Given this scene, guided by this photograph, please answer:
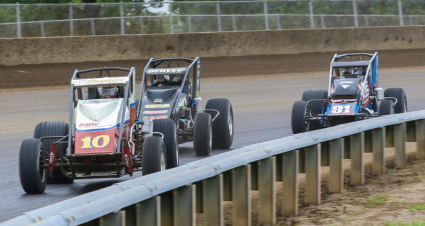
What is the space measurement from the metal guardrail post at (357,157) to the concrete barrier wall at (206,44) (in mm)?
17401

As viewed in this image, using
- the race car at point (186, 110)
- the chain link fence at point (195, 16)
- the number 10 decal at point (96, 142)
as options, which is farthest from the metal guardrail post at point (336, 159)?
the chain link fence at point (195, 16)

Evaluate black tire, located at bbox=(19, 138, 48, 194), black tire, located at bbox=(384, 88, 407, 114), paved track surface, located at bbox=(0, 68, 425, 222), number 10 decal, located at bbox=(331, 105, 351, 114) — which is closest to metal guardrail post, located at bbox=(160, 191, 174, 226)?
paved track surface, located at bbox=(0, 68, 425, 222)

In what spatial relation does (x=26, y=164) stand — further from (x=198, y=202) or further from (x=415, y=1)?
(x=415, y=1)

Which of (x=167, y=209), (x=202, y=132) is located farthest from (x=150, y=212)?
(x=202, y=132)

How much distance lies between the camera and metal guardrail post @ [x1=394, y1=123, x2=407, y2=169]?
10164 millimetres

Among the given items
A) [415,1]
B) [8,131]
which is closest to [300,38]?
[415,1]

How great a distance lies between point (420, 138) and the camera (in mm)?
10906

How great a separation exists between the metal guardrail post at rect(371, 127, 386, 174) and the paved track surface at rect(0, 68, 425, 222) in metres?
3.59

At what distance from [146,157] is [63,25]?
18.7m

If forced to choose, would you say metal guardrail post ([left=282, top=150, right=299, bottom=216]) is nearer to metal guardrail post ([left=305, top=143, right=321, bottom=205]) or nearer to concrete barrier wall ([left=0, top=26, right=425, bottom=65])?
metal guardrail post ([left=305, top=143, right=321, bottom=205])

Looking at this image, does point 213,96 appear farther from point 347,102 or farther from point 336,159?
point 336,159

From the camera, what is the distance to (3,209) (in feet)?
29.0

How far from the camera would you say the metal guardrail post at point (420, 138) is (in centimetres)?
1080

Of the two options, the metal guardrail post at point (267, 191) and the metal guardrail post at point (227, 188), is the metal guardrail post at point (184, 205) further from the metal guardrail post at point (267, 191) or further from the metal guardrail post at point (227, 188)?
the metal guardrail post at point (267, 191)
